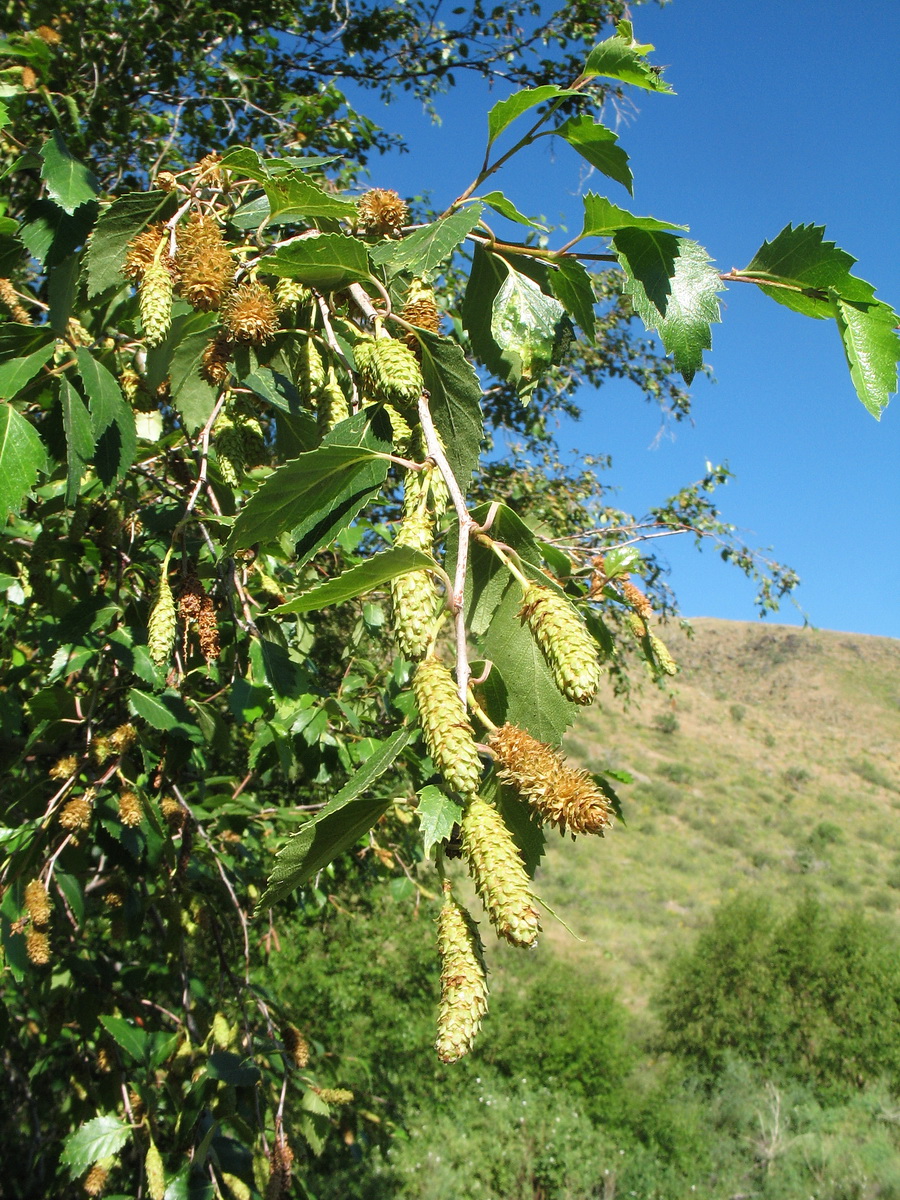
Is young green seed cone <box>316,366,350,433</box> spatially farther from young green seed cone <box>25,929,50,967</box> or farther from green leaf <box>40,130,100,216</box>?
young green seed cone <box>25,929,50,967</box>

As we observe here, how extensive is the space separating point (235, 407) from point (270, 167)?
1.11 feet

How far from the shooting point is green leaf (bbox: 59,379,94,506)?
1.10m

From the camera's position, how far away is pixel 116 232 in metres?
1.05

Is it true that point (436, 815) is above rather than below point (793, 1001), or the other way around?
above

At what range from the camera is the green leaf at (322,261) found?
0.83 metres

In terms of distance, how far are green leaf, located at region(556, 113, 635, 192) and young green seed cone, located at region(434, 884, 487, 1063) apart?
0.77 meters

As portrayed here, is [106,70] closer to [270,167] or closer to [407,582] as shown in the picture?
[270,167]

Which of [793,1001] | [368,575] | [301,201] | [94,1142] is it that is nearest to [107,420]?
[301,201]

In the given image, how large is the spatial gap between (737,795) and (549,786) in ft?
98.1

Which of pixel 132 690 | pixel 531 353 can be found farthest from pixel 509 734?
pixel 132 690

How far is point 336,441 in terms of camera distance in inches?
32.6

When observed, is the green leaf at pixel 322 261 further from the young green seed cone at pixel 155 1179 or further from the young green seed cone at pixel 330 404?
the young green seed cone at pixel 155 1179

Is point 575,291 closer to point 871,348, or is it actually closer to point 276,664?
point 871,348

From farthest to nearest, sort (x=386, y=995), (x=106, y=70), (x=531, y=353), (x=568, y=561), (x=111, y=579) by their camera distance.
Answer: (x=386, y=995), (x=106, y=70), (x=111, y=579), (x=568, y=561), (x=531, y=353)
